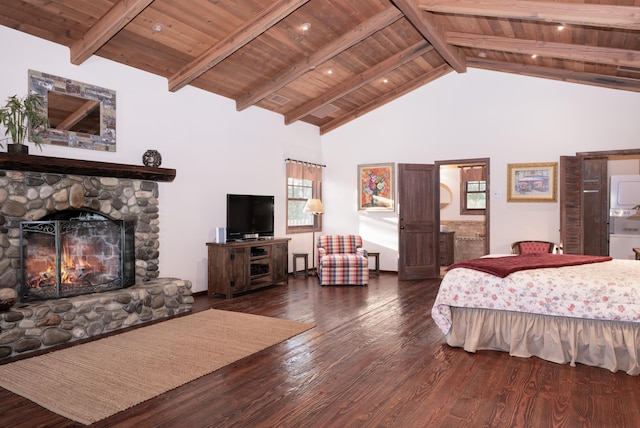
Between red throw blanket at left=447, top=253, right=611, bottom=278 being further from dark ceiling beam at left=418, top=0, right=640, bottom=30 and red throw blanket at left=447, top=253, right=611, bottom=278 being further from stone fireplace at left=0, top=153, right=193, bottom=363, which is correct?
stone fireplace at left=0, top=153, right=193, bottom=363

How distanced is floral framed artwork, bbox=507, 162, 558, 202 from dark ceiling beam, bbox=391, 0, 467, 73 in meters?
1.90

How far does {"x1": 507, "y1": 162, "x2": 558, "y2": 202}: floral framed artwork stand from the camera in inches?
266

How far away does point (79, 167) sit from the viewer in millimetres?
4223

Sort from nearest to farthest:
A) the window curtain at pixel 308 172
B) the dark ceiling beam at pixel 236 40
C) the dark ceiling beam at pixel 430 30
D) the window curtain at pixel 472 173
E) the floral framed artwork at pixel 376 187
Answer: the dark ceiling beam at pixel 236 40 → the dark ceiling beam at pixel 430 30 → the window curtain at pixel 308 172 → the floral framed artwork at pixel 376 187 → the window curtain at pixel 472 173

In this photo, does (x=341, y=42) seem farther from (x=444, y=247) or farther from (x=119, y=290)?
(x=444, y=247)

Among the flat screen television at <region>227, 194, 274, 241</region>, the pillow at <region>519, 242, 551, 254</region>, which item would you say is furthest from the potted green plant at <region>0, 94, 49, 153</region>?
the pillow at <region>519, 242, 551, 254</region>

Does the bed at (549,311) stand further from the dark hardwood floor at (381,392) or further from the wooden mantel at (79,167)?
the wooden mantel at (79,167)

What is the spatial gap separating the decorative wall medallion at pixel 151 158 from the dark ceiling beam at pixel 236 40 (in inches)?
38.4

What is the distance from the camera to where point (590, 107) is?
6.45 metres

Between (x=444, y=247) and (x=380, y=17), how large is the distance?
5.15 meters

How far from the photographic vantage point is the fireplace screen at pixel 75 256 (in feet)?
13.3

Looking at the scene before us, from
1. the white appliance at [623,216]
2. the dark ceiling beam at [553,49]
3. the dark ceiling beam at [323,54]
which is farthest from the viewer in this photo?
the white appliance at [623,216]

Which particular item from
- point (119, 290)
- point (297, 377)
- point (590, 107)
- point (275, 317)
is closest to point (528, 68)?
point (590, 107)

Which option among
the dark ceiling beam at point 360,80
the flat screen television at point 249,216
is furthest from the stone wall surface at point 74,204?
the dark ceiling beam at point 360,80
